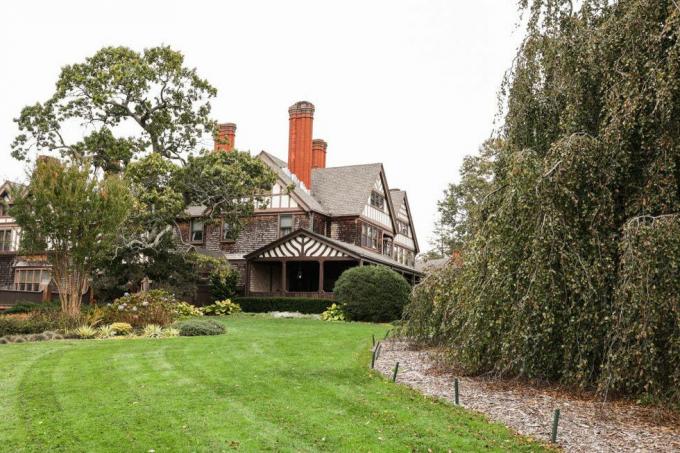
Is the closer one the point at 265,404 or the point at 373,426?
the point at 373,426

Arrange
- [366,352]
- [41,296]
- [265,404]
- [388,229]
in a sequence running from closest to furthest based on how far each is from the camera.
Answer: [265,404], [366,352], [41,296], [388,229]

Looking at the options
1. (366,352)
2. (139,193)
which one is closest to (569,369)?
(366,352)

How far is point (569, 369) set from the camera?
24.0ft

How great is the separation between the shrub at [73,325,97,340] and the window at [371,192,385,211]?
19.1 meters

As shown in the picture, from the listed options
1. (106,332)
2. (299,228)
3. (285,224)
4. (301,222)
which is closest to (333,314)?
(299,228)

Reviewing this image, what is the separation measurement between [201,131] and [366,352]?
1600 centimetres

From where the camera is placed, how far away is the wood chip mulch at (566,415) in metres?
5.93

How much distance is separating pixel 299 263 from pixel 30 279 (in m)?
16.1

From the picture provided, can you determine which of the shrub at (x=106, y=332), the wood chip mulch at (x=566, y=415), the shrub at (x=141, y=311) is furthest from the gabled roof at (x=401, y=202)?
the wood chip mulch at (x=566, y=415)

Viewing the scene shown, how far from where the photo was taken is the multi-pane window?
29922mm

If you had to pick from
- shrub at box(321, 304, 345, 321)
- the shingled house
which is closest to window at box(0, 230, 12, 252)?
the shingled house

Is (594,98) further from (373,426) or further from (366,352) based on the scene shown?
(366,352)

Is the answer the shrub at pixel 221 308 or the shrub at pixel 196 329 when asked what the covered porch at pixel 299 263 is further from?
the shrub at pixel 196 329

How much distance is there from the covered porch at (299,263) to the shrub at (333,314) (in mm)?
2373
